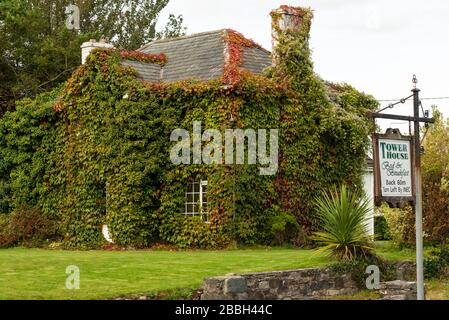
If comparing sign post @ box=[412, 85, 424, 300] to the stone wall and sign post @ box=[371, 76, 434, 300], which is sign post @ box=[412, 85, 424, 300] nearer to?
sign post @ box=[371, 76, 434, 300]

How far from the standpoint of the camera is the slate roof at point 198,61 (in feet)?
91.6

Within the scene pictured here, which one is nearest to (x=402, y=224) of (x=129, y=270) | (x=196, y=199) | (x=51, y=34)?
(x=196, y=199)

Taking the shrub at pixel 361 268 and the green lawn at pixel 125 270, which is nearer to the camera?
the green lawn at pixel 125 270

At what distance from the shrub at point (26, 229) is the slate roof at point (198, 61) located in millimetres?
6443

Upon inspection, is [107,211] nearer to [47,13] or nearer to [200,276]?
[200,276]

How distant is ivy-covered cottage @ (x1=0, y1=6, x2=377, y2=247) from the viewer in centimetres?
2606

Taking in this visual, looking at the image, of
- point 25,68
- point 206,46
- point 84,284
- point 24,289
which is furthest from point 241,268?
point 25,68

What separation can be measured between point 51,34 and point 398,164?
37587mm

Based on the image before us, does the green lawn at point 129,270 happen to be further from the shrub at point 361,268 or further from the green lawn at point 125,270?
the shrub at point 361,268

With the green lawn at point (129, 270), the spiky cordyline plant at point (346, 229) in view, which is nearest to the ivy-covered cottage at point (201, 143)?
the green lawn at point (129, 270)

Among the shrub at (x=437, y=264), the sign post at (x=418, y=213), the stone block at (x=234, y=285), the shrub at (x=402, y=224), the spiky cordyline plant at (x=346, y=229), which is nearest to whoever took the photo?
the sign post at (x=418, y=213)

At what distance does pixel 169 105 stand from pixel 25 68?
1941cm

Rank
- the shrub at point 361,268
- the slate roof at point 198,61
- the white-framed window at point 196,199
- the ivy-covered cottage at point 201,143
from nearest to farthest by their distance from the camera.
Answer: the shrub at point 361,268 → the ivy-covered cottage at point 201,143 → the white-framed window at point 196,199 → the slate roof at point 198,61

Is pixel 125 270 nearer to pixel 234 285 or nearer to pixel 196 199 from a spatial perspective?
pixel 234 285
